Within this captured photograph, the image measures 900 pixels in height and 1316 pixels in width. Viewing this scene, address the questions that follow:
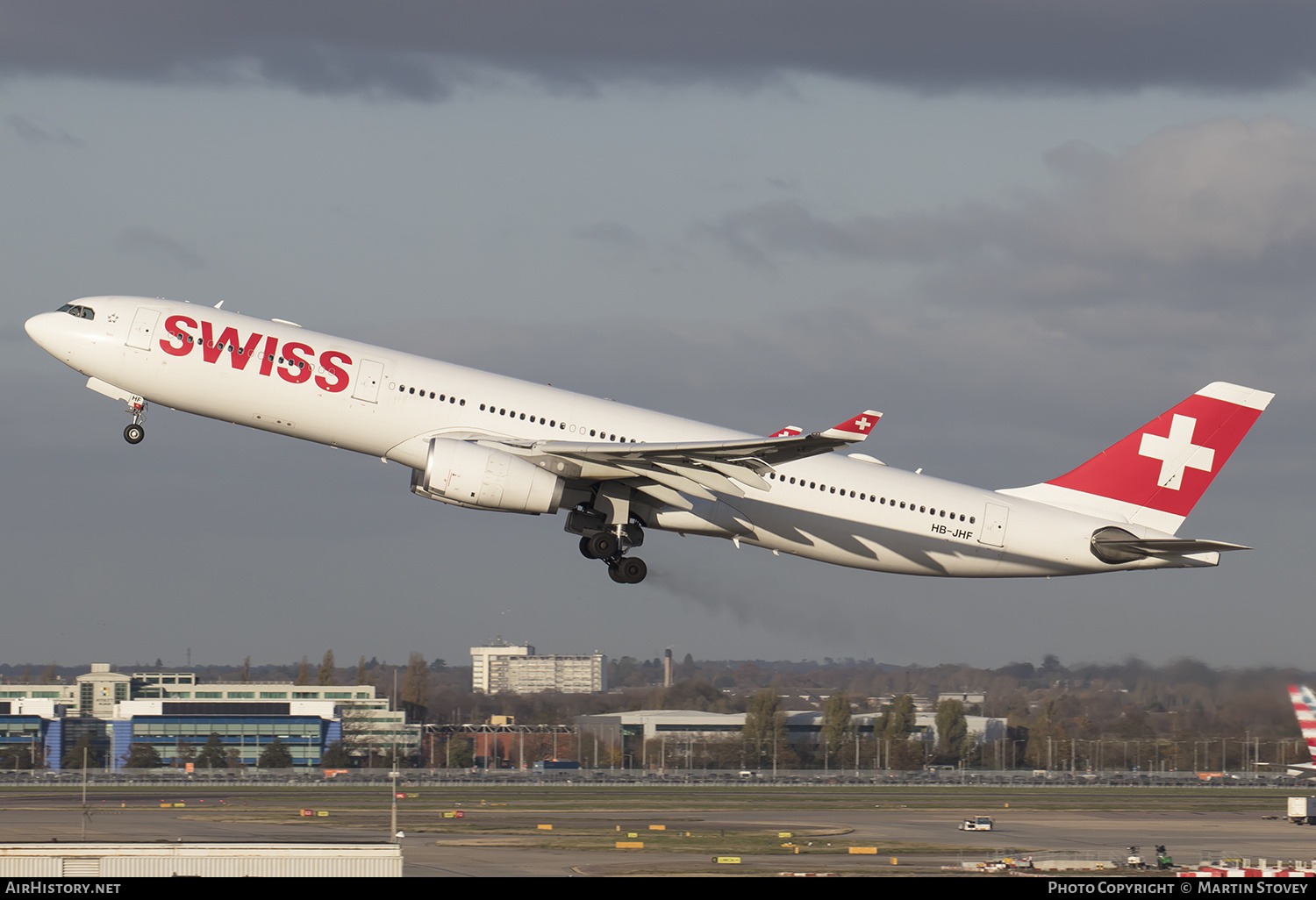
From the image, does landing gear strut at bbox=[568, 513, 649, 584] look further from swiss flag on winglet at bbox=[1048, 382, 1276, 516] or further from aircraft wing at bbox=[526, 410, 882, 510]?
swiss flag on winglet at bbox=[1048, 382, 1276, 516]

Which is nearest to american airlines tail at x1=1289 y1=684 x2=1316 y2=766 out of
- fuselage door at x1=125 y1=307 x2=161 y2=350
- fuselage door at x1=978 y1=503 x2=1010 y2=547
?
fuselage door at x1=978 y1=503 x2=1010 y2=547

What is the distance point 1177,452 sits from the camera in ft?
156

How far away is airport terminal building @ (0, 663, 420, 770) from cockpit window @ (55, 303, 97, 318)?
6504cm

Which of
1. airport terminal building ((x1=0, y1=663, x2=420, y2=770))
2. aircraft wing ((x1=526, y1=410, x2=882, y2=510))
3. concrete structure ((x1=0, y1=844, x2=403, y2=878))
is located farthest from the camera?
airport terminal building ((x1=0, y1=663, x2=420, y2=770))

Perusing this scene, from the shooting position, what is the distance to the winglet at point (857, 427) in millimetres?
36812

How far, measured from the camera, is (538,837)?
52.0 m

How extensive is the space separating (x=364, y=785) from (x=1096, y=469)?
47105 mm

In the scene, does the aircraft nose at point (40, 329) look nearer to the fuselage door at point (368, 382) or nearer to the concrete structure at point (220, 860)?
the fuselage door at point (368, 382)

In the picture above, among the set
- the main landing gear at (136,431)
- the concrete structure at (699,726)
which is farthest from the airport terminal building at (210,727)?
the main landing gear at (136,431)

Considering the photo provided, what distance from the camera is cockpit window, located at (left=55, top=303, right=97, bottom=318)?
42250mm

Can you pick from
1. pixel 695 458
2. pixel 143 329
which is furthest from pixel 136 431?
pixel 695 458

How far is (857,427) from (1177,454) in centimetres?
1560
